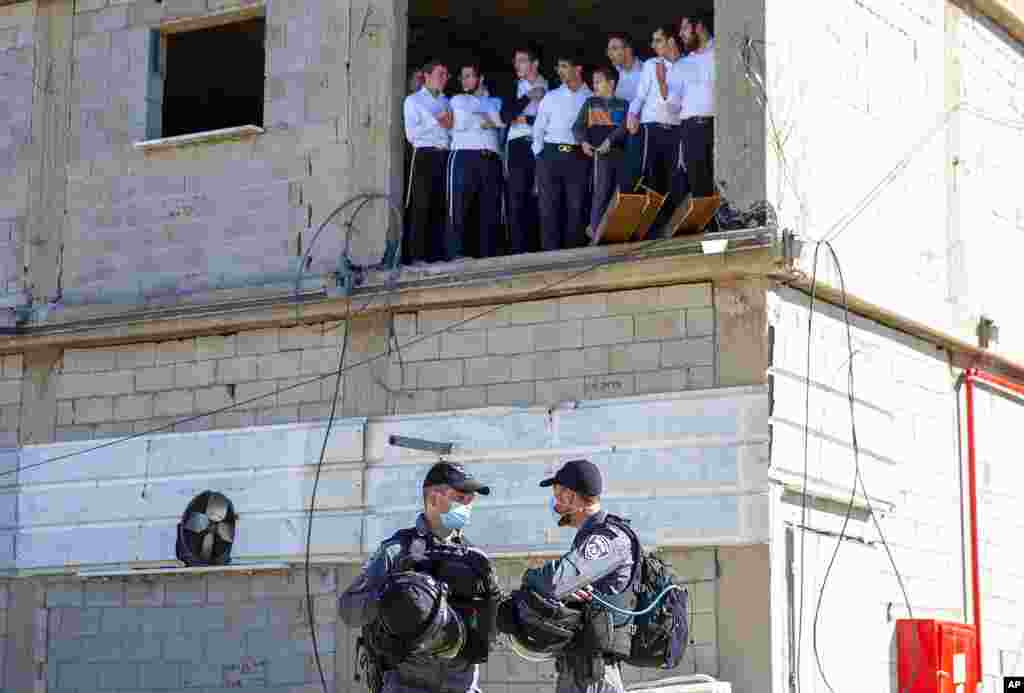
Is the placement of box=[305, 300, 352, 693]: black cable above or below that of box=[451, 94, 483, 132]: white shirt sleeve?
below

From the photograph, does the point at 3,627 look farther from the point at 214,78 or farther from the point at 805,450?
the point at 805,450

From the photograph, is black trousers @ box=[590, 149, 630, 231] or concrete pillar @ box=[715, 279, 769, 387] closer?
concrete pillar @ box=[715, 279, 769, 387]

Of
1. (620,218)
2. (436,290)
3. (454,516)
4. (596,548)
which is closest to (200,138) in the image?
(436,290)

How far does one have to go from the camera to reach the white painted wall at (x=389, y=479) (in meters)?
13.5

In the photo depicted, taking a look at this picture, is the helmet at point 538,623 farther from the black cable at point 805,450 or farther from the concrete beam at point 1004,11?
the concrete beam at point 1004,11

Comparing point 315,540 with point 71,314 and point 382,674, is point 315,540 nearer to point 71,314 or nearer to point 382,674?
point 71,314

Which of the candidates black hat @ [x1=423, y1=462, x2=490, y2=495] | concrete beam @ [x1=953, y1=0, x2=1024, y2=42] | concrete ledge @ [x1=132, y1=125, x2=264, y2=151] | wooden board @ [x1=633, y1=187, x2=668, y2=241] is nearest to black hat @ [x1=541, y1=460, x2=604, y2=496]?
black hat @ [x1=423, y1=462, x2=490, y2=495]

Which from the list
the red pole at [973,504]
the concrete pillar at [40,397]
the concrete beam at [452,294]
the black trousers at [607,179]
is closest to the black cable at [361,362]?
the concrete beam at [452,294]

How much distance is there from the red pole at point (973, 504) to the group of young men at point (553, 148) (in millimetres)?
3194

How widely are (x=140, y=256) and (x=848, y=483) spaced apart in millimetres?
6201

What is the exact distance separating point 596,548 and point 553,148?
5700 mm

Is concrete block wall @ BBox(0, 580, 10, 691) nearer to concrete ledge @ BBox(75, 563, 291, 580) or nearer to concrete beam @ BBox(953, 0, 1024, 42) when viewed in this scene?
concrete ledge @ BBox(75, 563, 291, 580)

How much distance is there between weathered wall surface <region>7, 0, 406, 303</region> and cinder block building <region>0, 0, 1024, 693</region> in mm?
30

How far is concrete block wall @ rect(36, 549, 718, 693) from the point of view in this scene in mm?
14742
